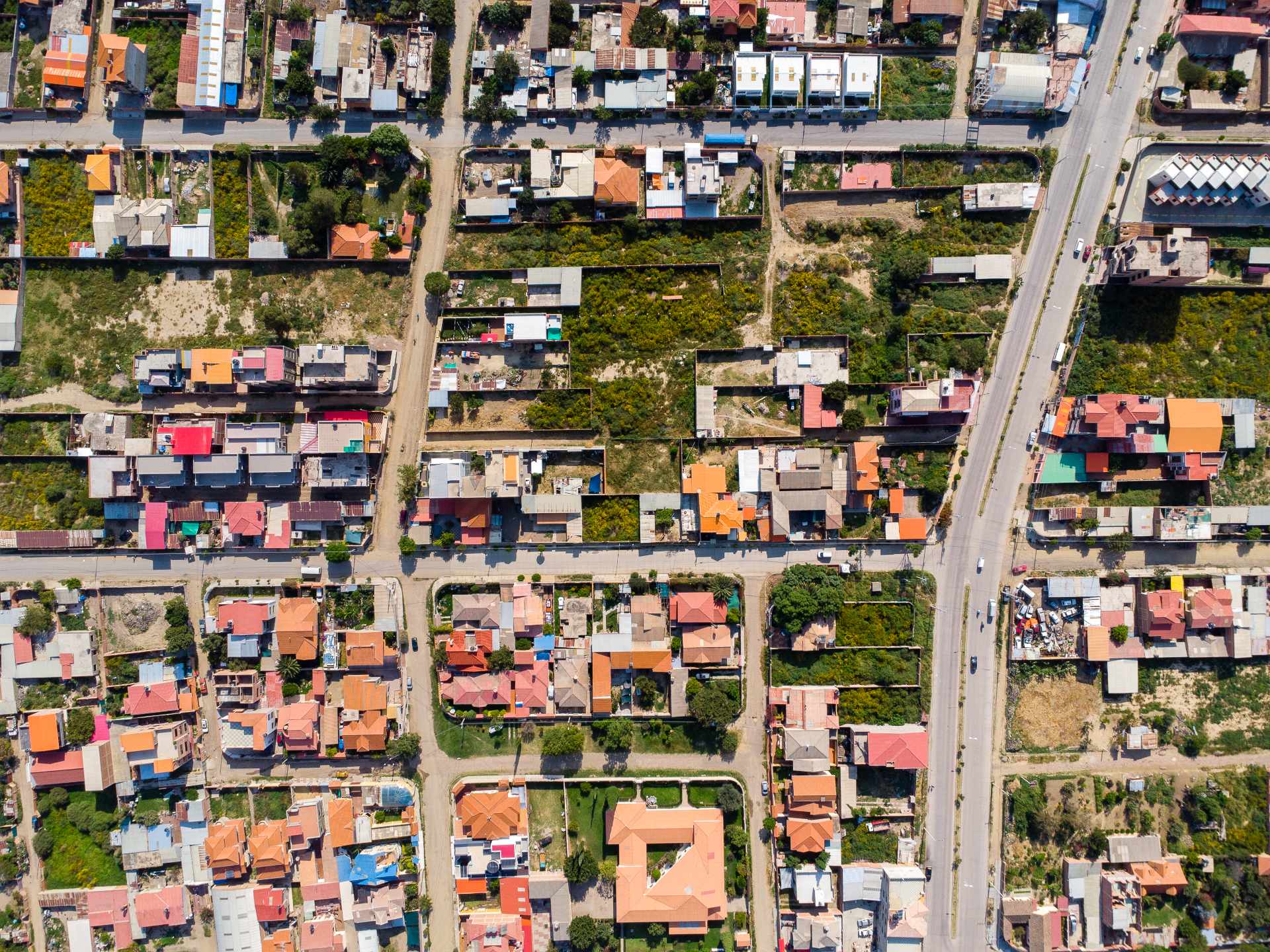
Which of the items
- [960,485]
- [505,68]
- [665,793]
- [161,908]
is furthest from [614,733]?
[505,68]

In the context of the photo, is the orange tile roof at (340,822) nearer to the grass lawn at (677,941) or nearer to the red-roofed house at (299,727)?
the red-roofed house at (299,727)

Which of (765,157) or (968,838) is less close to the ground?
(765,157)

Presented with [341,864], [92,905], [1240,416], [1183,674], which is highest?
[1240,416]

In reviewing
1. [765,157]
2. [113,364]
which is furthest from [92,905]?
[765,157]

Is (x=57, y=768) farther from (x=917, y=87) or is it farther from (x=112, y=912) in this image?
(x=917, y=87)

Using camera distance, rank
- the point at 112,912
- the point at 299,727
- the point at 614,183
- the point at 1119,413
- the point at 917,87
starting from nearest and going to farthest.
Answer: the point at 1119,413
the point at 299,727
the point at 614,183
the point at 112,912
the point at 917,87

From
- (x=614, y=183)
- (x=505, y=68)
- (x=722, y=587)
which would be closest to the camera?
(x=505, y=68)

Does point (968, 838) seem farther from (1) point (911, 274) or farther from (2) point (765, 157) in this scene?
(2) point (765, 157)
